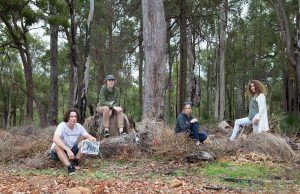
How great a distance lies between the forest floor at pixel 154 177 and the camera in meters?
5.98

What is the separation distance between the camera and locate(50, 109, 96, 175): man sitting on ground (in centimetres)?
776

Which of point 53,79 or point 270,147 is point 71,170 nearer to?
point 270,147

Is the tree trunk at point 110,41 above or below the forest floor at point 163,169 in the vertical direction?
above

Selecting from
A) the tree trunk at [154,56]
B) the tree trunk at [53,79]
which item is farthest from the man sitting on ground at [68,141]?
the tree trunk at [53,79]

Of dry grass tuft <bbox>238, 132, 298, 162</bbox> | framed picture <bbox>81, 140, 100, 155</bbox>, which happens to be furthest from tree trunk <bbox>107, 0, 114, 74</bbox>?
framed picture <bbox>81, 140, 100, 155</bbox>

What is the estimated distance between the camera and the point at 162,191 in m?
5.80

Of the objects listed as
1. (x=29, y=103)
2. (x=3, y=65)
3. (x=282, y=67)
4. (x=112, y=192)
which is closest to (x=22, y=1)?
(x=29, y=103)

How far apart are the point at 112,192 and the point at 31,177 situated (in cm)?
206

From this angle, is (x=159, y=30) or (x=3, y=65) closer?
(x=159, y=30)

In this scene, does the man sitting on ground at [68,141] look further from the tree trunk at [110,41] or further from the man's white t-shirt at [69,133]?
the tree trunk at [110,41]

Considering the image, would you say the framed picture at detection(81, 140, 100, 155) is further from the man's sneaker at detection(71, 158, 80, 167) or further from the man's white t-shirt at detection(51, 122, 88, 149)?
the man's white t-shirt at detection(51, 122, 88, 149)

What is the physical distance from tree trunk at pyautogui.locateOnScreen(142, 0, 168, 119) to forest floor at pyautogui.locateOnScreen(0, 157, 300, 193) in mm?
3187

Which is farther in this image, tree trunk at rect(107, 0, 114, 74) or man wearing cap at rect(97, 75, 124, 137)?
tree trunk at rect(107, 0, 114, 74)

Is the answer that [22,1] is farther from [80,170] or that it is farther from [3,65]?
[3,65]
